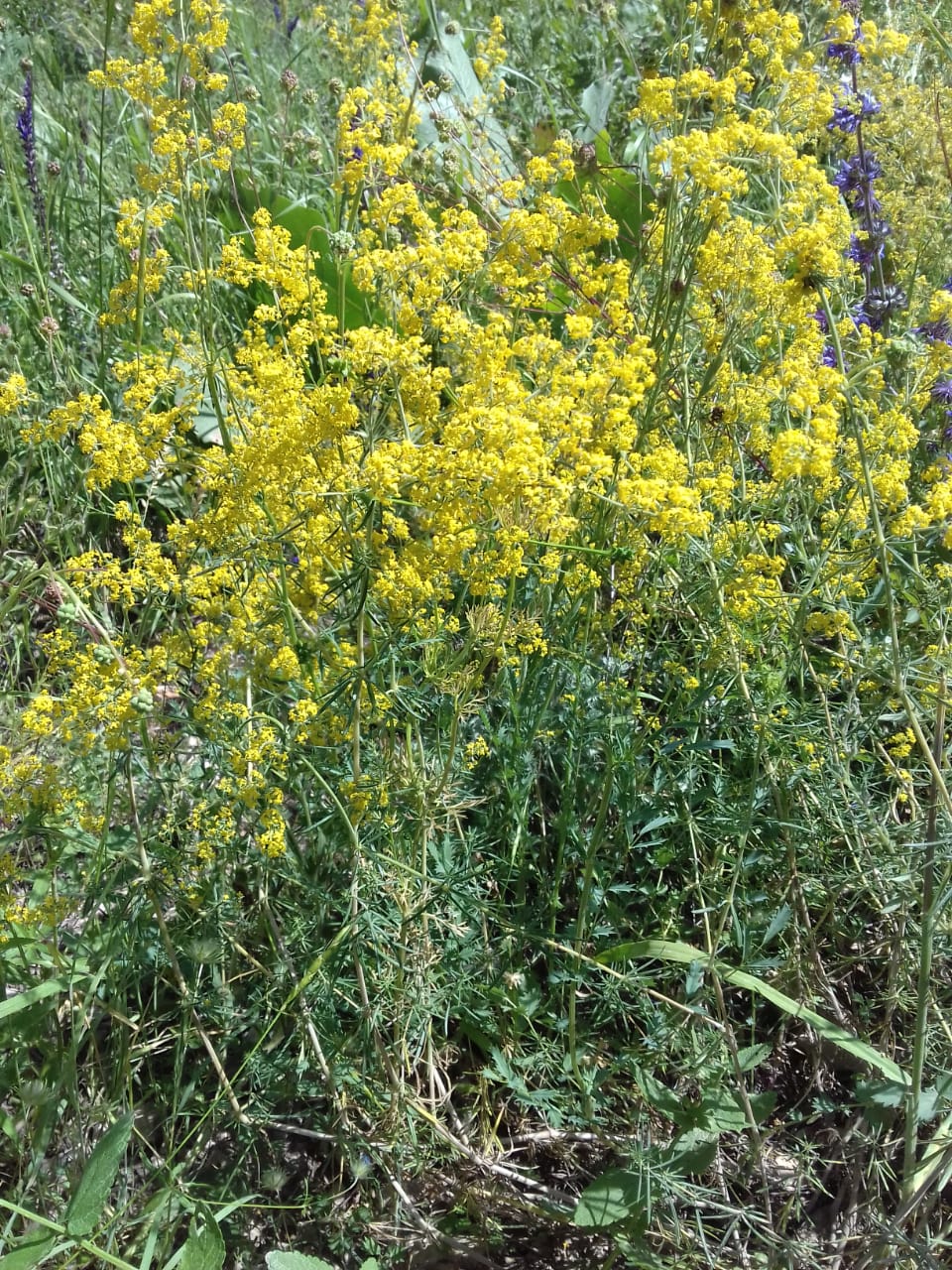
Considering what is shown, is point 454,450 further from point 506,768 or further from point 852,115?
point 852,115

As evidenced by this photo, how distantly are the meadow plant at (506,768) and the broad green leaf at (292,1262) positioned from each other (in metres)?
0.10

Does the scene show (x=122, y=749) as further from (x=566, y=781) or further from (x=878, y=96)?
(x=878, y=96)

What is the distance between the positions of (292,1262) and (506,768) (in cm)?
94

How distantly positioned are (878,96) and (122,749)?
2323 millimetres

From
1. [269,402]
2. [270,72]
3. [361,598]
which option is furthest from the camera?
[270,72]

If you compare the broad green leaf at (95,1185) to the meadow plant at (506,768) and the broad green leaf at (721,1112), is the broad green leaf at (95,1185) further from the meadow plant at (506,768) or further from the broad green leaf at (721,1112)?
the broad green leaf at (721,1112)

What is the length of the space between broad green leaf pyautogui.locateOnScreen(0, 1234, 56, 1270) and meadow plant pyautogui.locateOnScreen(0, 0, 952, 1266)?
0.15 meters

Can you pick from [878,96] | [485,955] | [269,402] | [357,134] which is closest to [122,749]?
[269,402]

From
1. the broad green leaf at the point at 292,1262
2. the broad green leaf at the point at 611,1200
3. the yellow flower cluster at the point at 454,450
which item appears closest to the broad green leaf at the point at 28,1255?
the broad green leaf at the point at 292,1262

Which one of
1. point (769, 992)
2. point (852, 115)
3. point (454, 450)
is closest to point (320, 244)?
point (852, 115)

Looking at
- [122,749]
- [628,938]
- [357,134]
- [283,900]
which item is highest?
[357,134]

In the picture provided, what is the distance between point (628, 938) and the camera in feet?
7.29

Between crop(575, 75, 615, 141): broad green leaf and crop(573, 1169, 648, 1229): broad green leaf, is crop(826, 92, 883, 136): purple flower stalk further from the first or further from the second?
crop(573, 1169, 648, 1229): broad green leaf

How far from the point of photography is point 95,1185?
1509mm
